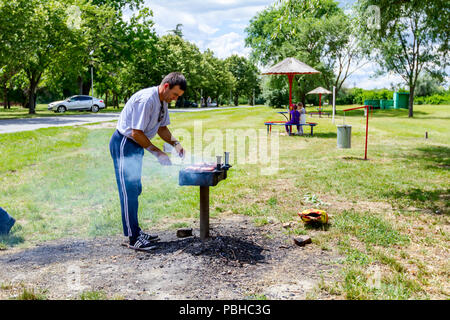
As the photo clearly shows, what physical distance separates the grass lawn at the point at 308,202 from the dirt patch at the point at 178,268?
31 centimetres

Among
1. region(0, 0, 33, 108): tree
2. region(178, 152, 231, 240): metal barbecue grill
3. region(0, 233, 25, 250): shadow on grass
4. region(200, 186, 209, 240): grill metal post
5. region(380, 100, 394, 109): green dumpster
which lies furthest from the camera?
region(380, 100, 394, 109): green dumpster

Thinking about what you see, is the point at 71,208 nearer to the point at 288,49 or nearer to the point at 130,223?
the point at 130,223

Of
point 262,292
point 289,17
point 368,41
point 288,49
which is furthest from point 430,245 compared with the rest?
point 288,49

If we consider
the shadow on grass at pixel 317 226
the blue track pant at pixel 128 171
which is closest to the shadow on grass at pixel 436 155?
the shadow on grass at pixel 317 226

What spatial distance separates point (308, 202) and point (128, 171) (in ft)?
11.0

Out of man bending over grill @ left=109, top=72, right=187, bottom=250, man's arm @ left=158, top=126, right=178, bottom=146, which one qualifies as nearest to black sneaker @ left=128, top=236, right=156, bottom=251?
man bending over grill @ left=109, top=72, right=187, bottom=250

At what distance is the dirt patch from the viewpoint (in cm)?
344

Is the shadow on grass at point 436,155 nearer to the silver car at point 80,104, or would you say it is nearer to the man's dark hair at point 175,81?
the man's dark hair at point 175,81

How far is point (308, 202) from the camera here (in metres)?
6.57

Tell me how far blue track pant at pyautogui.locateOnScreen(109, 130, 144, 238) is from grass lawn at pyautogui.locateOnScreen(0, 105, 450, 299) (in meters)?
0.92

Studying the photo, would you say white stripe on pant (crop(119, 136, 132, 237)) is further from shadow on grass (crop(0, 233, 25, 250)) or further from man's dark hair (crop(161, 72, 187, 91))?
shadow on grass (crop(0, 233, 25, 250))

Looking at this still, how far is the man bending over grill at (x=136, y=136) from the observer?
4059mm

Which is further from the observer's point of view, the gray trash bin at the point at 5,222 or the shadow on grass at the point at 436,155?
the shadow on grass at the point at 436,155

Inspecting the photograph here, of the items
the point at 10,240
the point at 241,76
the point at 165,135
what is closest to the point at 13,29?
the point at 10,240
